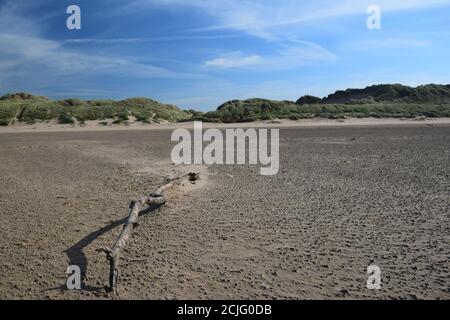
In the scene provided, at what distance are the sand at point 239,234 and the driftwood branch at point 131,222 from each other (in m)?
0.15

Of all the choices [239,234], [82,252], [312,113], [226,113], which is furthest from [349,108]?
[82,252]

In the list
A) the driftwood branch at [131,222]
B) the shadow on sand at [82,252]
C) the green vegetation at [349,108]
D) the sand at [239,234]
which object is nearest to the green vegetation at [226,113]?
the green vegetation at [349,108]

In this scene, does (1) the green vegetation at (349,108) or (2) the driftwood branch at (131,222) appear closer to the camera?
(2) the driftwood branch at (131,222)

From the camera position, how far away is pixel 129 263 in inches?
175

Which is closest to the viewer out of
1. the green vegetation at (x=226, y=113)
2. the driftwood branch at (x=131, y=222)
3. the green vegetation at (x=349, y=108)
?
the driftwood branch at (x=131, y=222)

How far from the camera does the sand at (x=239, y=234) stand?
12.9 feet

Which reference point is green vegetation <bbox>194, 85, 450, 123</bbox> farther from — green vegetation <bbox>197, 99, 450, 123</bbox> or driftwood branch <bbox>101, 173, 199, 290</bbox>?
driftwood branch <bbox>101, 173, 199, 290</bbox>

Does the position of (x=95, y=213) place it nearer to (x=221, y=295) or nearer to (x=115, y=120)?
(x=221, y=295)

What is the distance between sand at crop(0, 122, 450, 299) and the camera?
154 inches

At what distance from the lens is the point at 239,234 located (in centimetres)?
531

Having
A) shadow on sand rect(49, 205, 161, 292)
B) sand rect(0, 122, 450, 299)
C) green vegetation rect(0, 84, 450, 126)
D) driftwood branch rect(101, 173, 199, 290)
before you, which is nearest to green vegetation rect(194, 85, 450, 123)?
green vegetation rect(0, 84, 450, 126)

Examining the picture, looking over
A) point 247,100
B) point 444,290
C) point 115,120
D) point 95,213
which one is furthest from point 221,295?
point 247,100

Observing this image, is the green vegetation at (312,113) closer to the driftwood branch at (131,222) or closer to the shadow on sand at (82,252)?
the driftwood branch at (131,222)

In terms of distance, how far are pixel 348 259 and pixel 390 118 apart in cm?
3083
